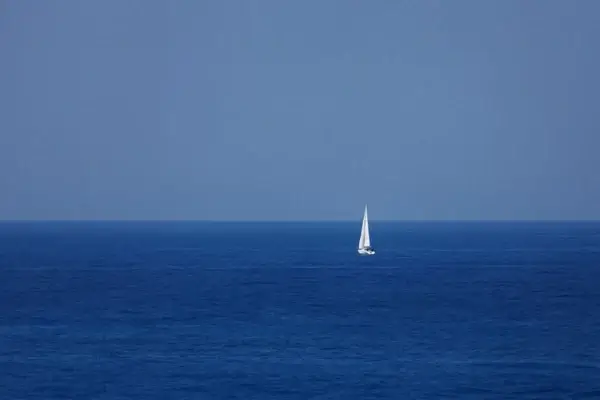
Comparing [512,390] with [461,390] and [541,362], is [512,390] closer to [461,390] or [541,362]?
[461,390]

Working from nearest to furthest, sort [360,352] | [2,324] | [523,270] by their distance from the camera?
[360,352] → [2,324] → [523,270]

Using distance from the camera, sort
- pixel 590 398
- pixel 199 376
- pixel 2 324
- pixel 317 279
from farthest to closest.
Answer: pixel 317 279 → pixel 2 324 → pixel 199 376 → pixel 590 398

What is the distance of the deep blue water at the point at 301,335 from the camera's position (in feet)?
203

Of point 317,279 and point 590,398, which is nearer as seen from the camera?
point 590,398

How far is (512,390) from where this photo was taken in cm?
6012

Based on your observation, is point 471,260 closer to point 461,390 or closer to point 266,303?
point 266,303

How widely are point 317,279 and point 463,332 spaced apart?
5370 centimetres

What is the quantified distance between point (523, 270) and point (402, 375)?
89322 millimetres

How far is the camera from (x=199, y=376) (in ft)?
212

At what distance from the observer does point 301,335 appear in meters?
80.7

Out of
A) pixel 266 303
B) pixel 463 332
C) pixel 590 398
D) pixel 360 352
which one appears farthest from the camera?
pixel 266 303

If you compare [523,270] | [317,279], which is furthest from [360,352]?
[523,270]

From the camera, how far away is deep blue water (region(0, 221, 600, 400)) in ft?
203

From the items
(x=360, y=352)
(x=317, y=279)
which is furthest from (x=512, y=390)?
(x=317, y=279)
